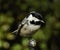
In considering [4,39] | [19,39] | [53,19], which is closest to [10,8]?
[4,39]

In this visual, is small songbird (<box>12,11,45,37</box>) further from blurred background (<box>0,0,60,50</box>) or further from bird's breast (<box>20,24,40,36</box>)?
blurred background (<box>0,0,60,50</box>)

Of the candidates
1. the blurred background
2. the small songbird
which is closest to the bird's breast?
the small songbird

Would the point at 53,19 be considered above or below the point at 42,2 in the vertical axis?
below

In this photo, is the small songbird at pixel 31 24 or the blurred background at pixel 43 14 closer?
the small songbird at pixel 31 24

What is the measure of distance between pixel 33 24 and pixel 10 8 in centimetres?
64

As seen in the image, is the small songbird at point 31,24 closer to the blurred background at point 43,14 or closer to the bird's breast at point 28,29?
the bird's breast at point 28,29

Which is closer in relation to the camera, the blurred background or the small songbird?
the small songbird

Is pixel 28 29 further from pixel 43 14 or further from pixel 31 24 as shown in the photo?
pixel 43 14

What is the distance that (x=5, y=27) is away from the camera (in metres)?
1.23

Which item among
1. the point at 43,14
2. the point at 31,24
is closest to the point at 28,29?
the point at 31,24

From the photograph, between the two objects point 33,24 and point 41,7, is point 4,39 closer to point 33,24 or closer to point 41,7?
point 41,7

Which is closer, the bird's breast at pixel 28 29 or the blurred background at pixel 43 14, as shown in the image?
the bird's breast at pixel 28 29

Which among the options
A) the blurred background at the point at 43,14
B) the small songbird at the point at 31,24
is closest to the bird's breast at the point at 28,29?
the small songbird at the point at 31,24

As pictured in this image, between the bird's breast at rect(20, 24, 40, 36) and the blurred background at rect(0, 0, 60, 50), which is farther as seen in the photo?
the blurred background at rect(0, 0, 60, 50)
